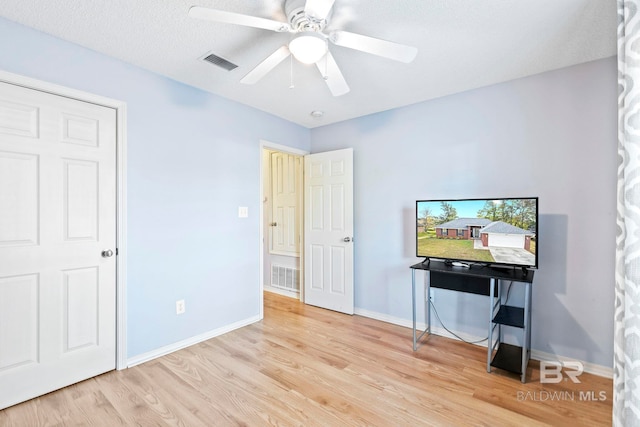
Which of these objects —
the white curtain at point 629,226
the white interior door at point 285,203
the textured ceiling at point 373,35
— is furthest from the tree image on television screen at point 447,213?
the white interior door at point 285,203

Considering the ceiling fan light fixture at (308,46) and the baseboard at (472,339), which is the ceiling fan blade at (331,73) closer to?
the ceiling fan light fixture at (308,46)

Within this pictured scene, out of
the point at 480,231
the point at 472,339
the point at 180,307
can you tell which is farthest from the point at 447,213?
the point at 180,307

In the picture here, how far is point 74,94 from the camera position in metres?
2.13

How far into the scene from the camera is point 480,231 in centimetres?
257

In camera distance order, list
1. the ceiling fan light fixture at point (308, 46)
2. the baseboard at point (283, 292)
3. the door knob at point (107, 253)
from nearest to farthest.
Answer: the ceiling fan light fixture at point (308, 46) → the door knob at point (107, 253) → the baseboard at point (283, 292)

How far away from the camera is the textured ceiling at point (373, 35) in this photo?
1754mm

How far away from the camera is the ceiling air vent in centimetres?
230

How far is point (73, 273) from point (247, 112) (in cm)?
216

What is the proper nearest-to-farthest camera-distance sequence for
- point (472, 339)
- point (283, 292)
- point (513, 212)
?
point (513, 212), point (472, 339), point (283, 292)

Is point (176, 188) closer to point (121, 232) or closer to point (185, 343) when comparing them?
point (121, 232)

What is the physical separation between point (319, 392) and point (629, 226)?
1.98 meters

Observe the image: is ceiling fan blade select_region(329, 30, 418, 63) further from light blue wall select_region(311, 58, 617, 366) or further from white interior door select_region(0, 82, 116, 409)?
white interior door select_region(0, 82, 116, 409)

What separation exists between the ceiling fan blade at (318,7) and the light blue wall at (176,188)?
1.68m

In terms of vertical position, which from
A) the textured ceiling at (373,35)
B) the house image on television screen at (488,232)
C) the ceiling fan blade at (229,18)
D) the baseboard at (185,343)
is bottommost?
the baseboard at (185,343)
